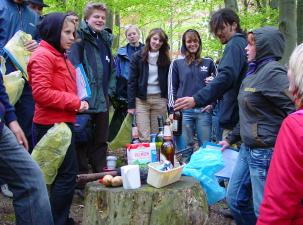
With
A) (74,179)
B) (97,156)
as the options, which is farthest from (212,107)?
(74,179)

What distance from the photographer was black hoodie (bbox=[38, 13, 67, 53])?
3.85 m

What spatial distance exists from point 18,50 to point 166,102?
2407 mm

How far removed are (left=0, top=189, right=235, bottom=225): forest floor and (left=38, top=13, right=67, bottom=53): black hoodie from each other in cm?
177

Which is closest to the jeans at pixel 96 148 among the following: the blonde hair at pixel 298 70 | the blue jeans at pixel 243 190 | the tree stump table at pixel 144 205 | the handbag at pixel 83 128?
the handbag at pixel 83 128

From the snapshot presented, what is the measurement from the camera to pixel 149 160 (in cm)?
381

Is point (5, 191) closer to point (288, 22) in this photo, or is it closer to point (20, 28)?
point (20, 28)

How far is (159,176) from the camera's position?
341 centimetres

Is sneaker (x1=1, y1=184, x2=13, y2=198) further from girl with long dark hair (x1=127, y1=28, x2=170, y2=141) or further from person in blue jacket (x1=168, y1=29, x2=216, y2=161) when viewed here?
person in blue jacket (x1=168, y1=29, x2=216, y2=161)

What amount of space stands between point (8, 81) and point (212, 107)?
272 centimetres

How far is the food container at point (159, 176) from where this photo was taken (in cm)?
341

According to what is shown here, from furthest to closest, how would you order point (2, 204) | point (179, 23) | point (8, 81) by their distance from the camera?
point (179, 23), point (2, 204), point (8, 81)

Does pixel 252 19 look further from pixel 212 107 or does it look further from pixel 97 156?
pixel 97 156

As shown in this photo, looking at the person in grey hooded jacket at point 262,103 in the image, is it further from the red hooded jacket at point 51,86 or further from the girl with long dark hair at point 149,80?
the girl with long dark hair at point 149,80

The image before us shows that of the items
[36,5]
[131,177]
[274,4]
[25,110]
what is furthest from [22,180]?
[274,4]
